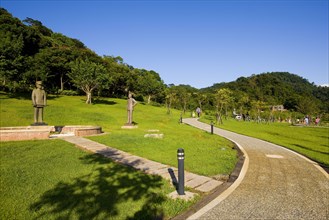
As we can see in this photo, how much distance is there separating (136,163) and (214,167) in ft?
8.83

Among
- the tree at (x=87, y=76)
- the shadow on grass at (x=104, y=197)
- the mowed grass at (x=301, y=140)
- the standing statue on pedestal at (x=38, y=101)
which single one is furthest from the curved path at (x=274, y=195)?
the tree at (x=87, y=76)

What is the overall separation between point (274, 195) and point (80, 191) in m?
4.56

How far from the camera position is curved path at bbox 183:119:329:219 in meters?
4.43

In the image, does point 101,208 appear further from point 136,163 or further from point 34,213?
point 136,163

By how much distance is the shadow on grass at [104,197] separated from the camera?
4.32 m

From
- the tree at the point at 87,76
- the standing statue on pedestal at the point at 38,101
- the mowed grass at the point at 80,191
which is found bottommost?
the mowed grass at the point at 80,191

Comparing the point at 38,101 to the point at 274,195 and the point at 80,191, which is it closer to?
the point at 80,191

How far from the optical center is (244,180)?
6.50 m

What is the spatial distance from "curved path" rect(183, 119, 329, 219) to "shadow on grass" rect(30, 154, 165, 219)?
110 cm

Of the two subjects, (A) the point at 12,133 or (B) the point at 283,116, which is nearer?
(A) the point at 12,133

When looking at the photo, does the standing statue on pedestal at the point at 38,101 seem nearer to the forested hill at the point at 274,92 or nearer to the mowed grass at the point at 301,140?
the mowed grass at the point at 301,140

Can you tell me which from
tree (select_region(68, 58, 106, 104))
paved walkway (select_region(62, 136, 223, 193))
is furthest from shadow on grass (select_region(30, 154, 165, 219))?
tree (select_region(68, 58, 106, 104))

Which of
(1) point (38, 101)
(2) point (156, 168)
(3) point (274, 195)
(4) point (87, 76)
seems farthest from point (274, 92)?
(3) point (274, 195)

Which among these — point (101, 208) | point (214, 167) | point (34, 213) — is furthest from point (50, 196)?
point (214, 167)
